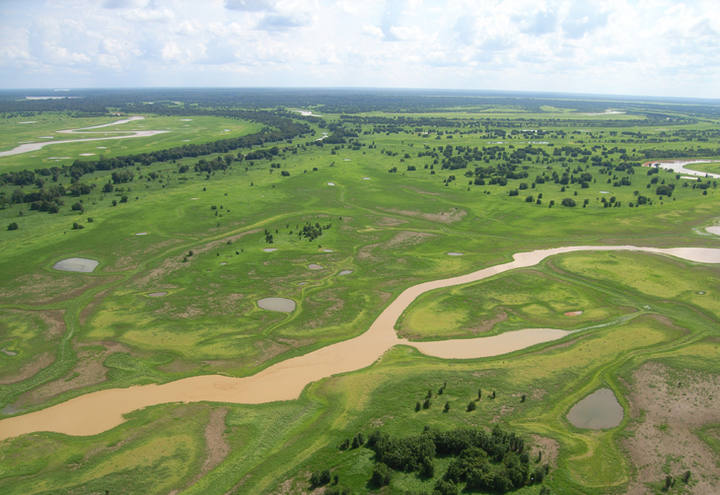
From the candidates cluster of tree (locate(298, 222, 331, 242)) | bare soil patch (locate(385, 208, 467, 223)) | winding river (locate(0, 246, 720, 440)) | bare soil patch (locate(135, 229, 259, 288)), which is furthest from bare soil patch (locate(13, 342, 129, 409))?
bare soil patch (locate(385, 208, 467, 223))

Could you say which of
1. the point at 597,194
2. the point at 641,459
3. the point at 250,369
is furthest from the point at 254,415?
the point at 597,194

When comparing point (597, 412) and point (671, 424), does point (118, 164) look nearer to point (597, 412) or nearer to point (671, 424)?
point (597, 412)

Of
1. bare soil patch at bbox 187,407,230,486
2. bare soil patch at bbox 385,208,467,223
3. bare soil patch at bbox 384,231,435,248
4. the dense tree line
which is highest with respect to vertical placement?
the dense tree line

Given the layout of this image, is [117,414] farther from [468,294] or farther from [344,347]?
[468,294]

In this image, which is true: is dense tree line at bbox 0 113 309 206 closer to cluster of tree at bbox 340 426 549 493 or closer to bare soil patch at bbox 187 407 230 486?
bare soil patch at bbox 187 407 230 486

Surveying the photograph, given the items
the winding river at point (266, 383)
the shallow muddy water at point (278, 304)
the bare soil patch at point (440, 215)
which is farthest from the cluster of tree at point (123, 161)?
the winding river at point (266, 383)

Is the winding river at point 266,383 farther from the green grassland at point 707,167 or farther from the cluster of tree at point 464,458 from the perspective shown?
the green grassland at point 707,167

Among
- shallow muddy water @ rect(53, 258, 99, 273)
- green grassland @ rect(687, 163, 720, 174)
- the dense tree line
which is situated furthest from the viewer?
green grassland @ rect(687, 163, 720, 174)
